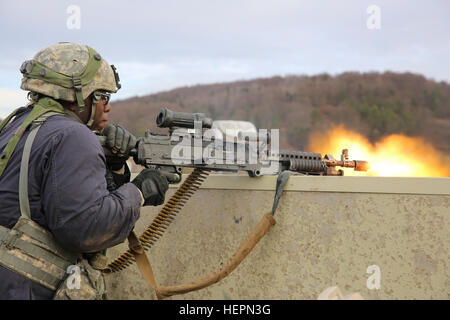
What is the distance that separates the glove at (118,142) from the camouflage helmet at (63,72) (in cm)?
40

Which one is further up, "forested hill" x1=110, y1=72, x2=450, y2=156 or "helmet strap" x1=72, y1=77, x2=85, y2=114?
"helmet strap" x1=72, y1=77, x2=85, y2=114

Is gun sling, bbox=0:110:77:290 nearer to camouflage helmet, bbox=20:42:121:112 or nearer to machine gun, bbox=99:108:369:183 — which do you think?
camouflage helmet, bbox=20:42:121:112

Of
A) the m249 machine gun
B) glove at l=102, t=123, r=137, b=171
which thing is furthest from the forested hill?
glove at l=102, t=123, r=137, b=171

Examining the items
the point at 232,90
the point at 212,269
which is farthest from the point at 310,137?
the point at 212,269

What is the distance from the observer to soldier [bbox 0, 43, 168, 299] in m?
2.62

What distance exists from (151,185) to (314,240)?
1195mm

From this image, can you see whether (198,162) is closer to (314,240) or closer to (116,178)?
(116,178)

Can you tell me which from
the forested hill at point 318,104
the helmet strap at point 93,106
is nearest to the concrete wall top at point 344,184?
the helmet strap at point 93,106

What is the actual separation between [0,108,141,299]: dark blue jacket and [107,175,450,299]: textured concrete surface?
4.00ft

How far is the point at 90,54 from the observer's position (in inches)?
121

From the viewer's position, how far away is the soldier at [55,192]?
2.62 meters

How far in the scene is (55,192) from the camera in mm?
2592

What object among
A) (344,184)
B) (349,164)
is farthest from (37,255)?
(349,164)
